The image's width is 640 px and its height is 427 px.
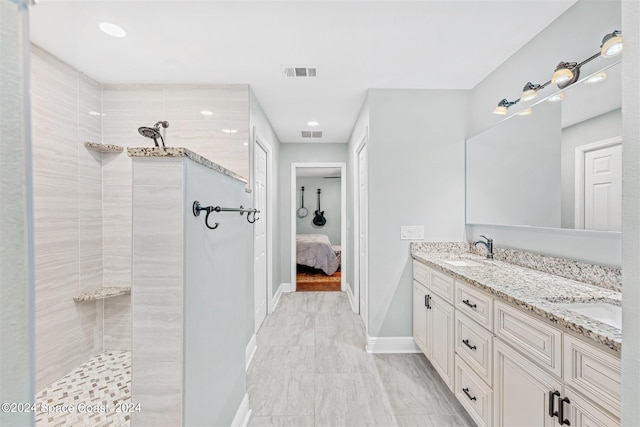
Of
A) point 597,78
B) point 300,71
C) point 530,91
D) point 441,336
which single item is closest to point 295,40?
point 300,71

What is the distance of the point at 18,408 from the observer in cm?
29

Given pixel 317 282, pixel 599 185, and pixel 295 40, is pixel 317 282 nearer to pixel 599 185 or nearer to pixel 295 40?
pixel 295 40

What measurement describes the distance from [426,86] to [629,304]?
8.37ft

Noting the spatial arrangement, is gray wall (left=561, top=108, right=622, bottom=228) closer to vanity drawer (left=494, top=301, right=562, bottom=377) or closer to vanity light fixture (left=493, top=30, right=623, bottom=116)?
vanity light fixture (left=493, top=30, right=623, bottom=116)

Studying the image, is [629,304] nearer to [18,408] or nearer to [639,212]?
[639,212]

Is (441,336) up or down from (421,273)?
down

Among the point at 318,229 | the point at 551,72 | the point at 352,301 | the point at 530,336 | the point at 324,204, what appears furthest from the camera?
the point at 324,204

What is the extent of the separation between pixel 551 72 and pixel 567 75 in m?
0.29

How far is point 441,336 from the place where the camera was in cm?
203

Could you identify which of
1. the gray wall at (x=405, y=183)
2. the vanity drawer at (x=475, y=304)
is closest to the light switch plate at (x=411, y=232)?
the gray wall at (x=405, y=183)

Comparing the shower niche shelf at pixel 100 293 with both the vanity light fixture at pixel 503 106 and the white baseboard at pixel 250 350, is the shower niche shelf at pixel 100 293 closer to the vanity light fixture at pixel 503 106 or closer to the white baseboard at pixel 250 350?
the white baseboard at pixel 250 350

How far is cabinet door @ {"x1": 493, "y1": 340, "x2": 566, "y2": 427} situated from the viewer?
1104mm

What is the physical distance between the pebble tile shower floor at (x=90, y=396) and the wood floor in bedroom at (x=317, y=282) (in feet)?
8.78

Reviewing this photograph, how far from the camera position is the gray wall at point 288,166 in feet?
14.8
